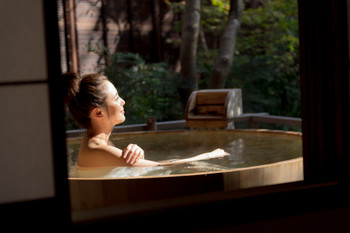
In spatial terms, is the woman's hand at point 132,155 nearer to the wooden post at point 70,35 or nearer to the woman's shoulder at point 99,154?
the woman's shoulder at point 99,154

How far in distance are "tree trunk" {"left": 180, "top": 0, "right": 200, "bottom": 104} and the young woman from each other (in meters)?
5.15

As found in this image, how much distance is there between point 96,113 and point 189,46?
5.29 meters

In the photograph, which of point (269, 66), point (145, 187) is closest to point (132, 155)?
point (145, 187)

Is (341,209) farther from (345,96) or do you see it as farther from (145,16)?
(145,16)

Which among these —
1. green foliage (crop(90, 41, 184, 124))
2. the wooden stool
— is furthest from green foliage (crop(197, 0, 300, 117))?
the wooden stool

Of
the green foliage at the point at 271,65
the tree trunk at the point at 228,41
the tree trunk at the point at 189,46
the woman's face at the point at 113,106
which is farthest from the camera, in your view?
the green foliage at the point at 271,65

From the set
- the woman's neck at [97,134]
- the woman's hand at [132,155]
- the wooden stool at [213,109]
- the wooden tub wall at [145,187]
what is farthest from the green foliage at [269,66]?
the wooden tub wall at [145,187]

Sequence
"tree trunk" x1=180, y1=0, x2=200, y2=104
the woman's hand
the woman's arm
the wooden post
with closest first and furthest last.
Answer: the woman's hand
the woman's arm
"tree trunk" x1=180, y1=0, x2=200, y2=104
the wooden post

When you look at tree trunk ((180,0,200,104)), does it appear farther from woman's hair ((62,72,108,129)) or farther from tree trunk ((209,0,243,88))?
woman's hair ((62,72,108,129))

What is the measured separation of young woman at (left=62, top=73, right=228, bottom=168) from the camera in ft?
9.89

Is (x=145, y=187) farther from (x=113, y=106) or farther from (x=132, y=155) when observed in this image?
(x=113, y=106)

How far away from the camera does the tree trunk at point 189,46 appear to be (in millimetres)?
7934

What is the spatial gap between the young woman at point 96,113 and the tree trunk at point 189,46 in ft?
16.9

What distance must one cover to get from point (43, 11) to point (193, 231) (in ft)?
3.01
